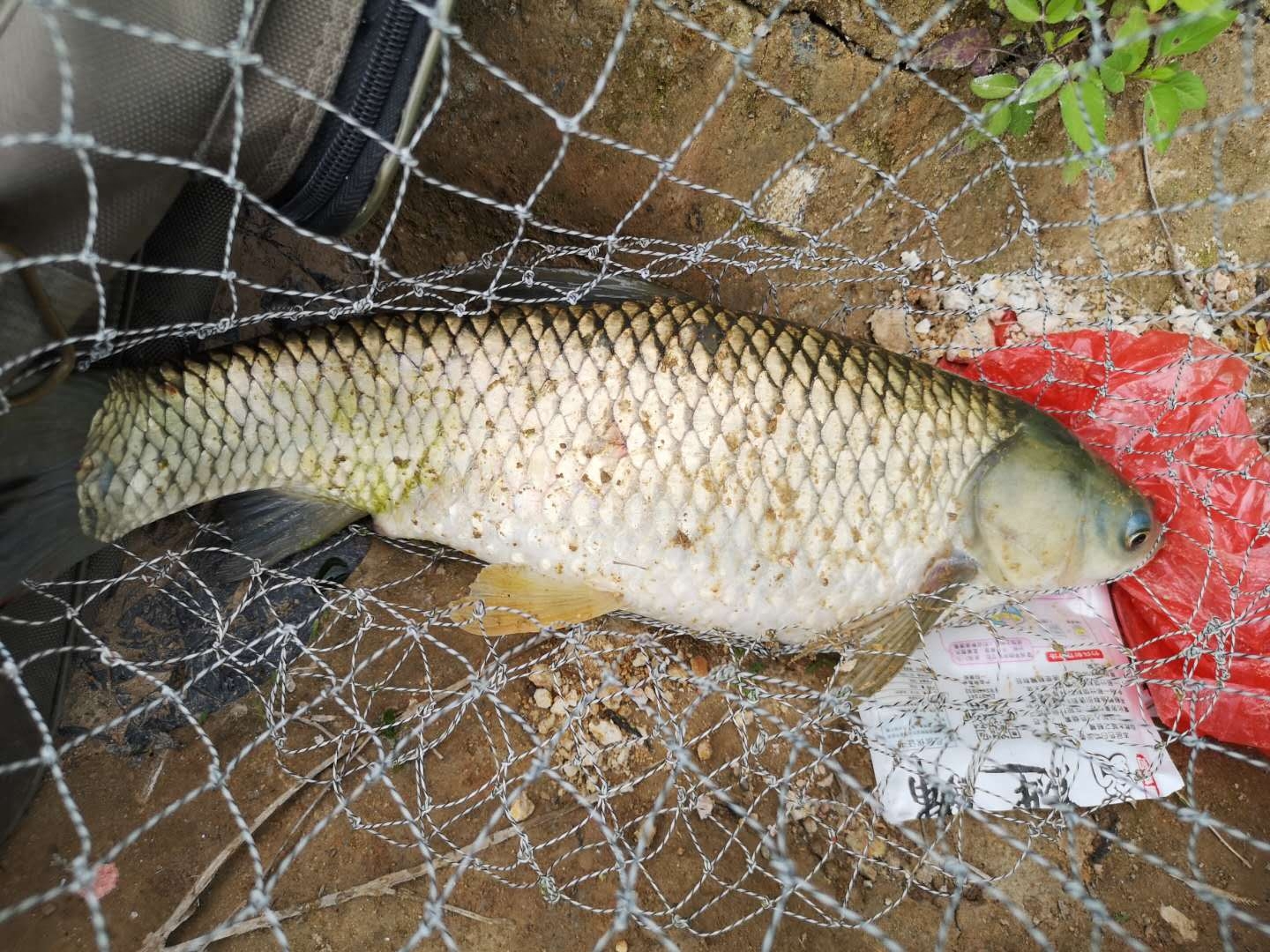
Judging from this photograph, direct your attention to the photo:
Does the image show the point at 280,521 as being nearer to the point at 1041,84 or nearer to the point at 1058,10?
the point at 1041,84

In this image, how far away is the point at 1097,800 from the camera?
1788mm

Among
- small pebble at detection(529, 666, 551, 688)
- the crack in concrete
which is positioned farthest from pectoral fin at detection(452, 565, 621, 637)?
the crack in concrete

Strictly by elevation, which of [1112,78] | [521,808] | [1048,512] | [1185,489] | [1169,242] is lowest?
[521,808]

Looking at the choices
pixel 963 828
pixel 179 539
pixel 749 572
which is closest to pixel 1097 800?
pixel 963 828

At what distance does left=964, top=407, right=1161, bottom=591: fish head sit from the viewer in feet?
5.60

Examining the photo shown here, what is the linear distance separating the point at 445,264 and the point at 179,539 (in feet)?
3.12

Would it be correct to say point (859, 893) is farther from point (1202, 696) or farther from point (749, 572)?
point (1202, 696)

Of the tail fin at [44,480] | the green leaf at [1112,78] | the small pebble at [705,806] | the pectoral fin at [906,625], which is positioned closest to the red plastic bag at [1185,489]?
the pectoral fin at [906,625]

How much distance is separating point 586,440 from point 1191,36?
1592 millimetres

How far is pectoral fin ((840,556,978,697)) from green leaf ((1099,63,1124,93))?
1.12 metres

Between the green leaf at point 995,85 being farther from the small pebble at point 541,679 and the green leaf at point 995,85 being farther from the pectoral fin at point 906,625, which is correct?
the small pebble at point 541,679

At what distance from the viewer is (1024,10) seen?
64.6 inches

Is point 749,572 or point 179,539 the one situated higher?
point 749,572

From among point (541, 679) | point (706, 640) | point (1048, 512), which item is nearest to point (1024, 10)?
point (1048, 512)
